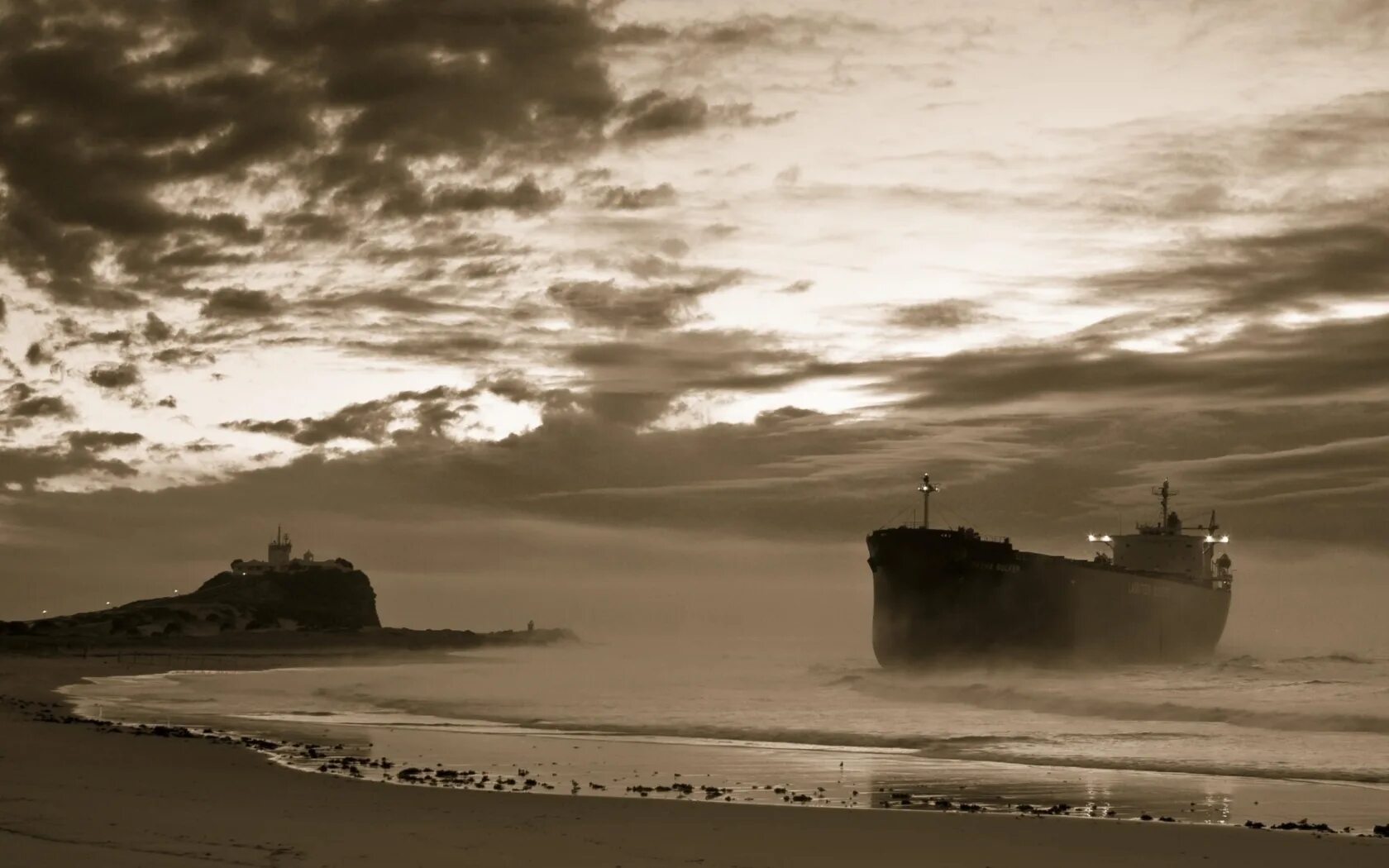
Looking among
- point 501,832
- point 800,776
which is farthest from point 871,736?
point 501,832

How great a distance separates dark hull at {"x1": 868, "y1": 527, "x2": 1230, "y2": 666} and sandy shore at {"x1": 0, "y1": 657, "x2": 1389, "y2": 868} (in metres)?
53.4

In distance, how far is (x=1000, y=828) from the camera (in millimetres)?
16500

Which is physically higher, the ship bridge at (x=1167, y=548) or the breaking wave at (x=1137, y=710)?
the ship bridge at (x=1167, y=548)

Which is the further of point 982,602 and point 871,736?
point 982,602

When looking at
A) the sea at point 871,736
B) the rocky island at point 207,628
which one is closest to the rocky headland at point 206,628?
the rocky island at point 207,628

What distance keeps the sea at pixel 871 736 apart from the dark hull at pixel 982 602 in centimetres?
257

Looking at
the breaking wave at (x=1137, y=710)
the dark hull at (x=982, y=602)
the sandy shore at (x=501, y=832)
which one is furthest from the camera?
A: the dark hull at (x=982, y=602)

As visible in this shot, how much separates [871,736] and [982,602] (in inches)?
1521

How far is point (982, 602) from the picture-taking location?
70.0 meters

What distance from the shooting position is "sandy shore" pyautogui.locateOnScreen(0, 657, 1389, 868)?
1330 centimetres

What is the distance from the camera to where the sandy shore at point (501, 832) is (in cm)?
1330

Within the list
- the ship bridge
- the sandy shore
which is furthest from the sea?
the ship bridge

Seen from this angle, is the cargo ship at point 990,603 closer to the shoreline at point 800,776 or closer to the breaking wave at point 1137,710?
the breaking wave at point 1137,710

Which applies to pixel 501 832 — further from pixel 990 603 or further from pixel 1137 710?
pixel 990 603
